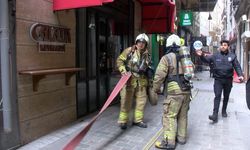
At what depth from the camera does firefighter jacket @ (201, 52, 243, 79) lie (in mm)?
7359

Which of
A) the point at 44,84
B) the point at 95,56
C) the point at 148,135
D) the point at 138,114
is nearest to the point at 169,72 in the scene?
the point at 148,135

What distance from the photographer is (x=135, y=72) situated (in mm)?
6395

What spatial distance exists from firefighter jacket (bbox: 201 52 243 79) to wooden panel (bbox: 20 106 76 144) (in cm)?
324

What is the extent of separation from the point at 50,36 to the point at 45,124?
1.57 m

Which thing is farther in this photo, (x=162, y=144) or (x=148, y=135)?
(x=148, y=135)

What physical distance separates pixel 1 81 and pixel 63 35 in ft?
6.11

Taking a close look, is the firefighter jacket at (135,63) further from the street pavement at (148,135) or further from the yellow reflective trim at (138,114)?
the street pavement at (148,135)

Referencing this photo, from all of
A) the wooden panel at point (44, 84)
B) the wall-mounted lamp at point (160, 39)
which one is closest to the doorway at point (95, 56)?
the wooden panel at point (44, 84)

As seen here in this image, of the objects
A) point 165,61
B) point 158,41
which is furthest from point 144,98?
point 158,41

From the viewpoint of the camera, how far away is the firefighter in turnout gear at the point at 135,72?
250 inches

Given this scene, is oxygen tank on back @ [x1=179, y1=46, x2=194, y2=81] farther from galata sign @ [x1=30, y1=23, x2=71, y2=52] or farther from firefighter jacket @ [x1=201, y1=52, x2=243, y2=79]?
galata sign @ [x1=30, y1=23, x2=71, y2=52]

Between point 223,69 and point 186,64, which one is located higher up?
point 186,64

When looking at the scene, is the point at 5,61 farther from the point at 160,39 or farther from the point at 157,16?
the point at 160,39

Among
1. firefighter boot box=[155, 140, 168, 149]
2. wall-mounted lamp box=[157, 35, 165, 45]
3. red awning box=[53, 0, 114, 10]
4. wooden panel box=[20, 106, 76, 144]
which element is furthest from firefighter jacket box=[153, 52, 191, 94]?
wall-mounted lamp box=[157, 35, 165, 45]
